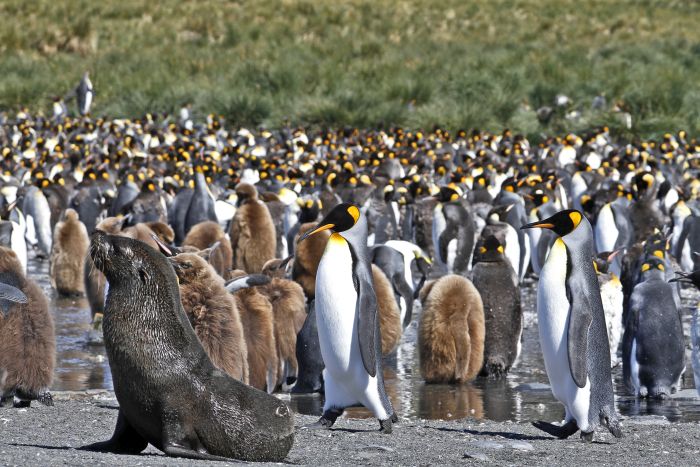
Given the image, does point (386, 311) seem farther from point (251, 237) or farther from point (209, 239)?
point (251, 237)

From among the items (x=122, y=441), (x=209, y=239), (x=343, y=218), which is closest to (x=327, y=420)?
(x=343, y=218)

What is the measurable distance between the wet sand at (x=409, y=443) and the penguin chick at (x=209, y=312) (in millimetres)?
542

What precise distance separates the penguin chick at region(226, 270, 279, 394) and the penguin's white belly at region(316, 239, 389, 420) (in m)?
0.70

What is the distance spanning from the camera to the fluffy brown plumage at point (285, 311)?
726cm

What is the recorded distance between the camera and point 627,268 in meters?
9.82

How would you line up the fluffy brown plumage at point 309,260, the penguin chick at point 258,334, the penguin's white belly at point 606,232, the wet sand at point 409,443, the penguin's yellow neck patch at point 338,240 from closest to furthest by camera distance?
the wet sand at point 409,443, the penguin's yellow neck patch at point 338,240, the penguin chick at point 258,334, the fluffy brown plumage at point 309,260, the penguin's white belly at point 606,232

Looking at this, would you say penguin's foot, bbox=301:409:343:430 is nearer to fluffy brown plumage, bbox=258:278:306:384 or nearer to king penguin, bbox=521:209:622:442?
king penguin, bbox=521:209:622:442

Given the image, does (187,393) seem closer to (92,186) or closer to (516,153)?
(92,186)

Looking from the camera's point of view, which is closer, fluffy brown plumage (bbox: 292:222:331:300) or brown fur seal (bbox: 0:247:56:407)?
brown fur seal (bbox: 0:247:56:407)

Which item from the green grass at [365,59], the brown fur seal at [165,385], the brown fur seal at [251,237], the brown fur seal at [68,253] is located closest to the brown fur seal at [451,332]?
the brown fur seal at [165,385]

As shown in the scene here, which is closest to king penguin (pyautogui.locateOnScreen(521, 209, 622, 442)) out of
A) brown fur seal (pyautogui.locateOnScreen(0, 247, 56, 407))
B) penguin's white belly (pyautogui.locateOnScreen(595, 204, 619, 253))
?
brown fur seal (pyautogui.locateOnScreen(0, 247, 56, 407))

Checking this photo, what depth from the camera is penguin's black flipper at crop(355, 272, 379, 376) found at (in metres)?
5.76

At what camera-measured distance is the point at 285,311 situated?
723 centimetres

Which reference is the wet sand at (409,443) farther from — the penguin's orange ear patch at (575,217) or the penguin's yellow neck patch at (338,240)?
the penguin's orange ear patch at (575,217)
